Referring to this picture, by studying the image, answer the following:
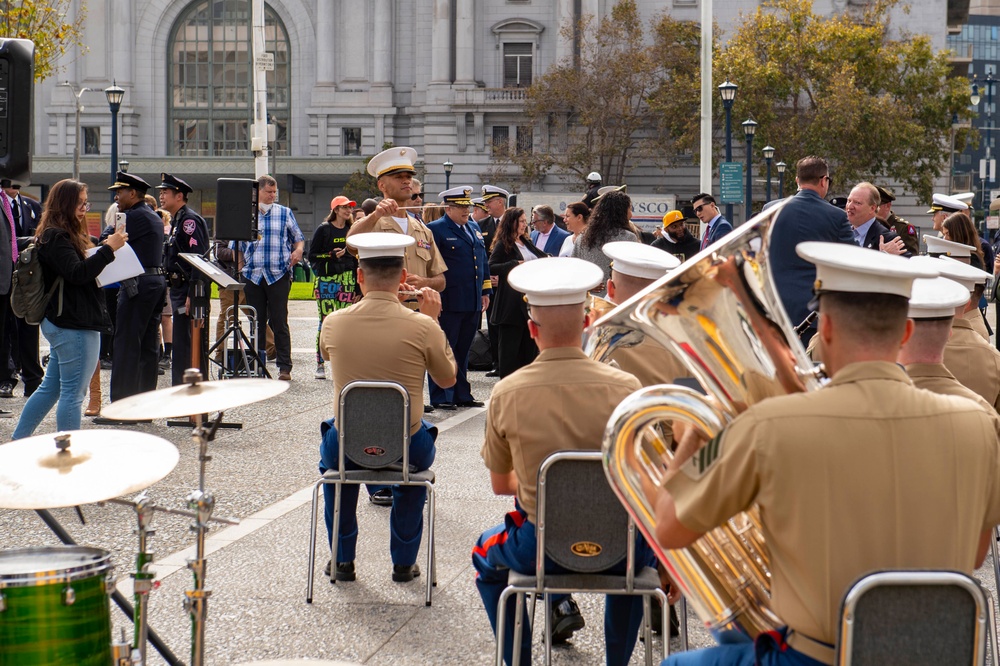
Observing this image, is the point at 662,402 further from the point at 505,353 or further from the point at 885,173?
the point at 885,173

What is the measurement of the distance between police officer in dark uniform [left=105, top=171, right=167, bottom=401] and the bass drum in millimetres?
7253

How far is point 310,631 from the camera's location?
201 inches

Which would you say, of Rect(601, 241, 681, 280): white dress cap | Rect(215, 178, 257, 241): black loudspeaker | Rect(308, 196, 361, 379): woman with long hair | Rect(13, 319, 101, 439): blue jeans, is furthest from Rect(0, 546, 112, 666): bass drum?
Rect(308, 196, 361, 379): woman with long hair

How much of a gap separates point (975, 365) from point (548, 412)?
6.90ft

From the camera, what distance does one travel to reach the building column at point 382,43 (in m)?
60.3

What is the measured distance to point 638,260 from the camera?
212 inches

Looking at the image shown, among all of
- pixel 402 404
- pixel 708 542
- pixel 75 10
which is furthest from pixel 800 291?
pixel 75 10

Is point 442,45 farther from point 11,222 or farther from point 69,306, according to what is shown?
point 69,306

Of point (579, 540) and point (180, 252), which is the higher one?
point (180, 252)

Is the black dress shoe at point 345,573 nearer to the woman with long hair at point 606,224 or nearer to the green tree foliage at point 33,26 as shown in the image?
the woman with long hair at point 606,224

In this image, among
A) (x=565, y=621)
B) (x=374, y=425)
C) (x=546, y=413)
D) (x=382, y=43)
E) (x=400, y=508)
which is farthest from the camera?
(x=382, y=43)

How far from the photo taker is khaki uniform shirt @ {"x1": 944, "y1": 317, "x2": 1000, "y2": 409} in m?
5.14

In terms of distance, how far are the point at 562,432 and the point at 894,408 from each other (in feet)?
5.27

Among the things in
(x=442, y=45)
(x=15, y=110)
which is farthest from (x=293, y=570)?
(x=442, y=45)
